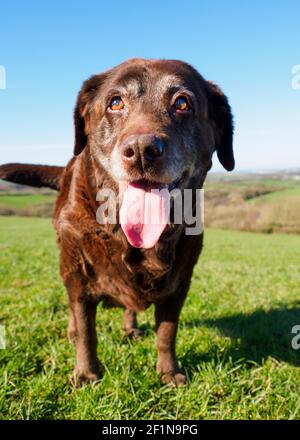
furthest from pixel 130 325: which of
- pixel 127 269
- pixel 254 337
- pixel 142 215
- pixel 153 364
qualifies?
pixel 142 215

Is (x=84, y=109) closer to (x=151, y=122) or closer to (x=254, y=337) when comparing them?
(x=151, y=122)

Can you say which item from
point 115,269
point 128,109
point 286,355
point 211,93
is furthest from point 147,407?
point 211,93

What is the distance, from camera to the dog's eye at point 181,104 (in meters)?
2.67

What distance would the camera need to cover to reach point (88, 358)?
305 cm

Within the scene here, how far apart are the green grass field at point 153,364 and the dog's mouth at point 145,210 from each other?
1103 millimetres

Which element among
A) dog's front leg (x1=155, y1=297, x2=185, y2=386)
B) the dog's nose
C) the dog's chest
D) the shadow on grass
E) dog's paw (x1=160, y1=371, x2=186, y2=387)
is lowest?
the shadow on grass

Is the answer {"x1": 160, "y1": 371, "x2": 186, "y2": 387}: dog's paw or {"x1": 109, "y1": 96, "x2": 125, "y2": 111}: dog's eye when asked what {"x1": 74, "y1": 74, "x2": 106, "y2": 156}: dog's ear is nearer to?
{"x1": 109, "y1": 96, "x2": 125, "y2": 111}: dog's eye

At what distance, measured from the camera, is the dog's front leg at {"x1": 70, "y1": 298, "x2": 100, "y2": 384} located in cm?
302

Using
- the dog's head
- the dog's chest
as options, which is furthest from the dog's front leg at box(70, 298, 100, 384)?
the dog's head

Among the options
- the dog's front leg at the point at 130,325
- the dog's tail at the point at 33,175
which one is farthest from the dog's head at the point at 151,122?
the dog's front leg at the point at 130,325

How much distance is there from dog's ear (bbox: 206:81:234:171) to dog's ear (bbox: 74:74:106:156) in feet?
2.83

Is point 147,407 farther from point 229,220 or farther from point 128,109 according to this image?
point 229,220

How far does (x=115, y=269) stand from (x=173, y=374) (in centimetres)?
98

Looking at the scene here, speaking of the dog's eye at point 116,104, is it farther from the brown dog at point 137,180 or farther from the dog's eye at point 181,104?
the dog's eye at point 181,104
